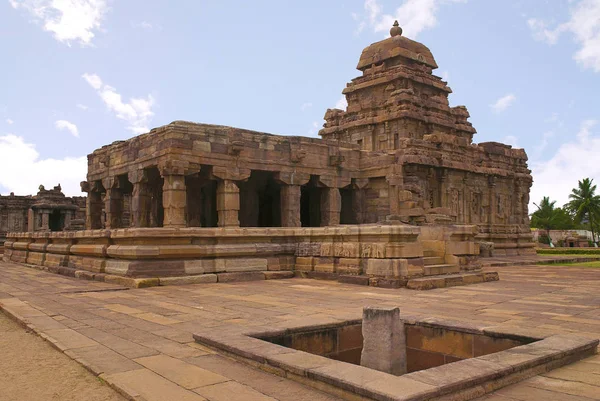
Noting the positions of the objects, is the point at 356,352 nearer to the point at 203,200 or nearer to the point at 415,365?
the point at 415,365

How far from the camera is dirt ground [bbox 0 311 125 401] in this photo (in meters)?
3.64

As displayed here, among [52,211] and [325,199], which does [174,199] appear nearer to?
[325,199]

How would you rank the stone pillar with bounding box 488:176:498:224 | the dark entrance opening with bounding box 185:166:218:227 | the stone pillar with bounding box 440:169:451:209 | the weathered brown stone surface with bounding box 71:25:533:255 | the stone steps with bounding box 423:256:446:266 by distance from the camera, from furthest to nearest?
the stone pillar with bounding box 488:176:498:224 → the stone pillar with bounding box 440:169:451:209 → the dark entrance opening with bounding box 185:166:218:227 → the weathered brown stone surface with bounding box 71:25:533:255 → the stone steps with bounding box 423:256:446:266

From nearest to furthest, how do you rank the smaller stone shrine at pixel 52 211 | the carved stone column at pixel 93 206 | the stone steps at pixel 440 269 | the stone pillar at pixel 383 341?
the stone pillar at pixel 383 341, the stone steps at pixel 440 269, the carved stone column at pixel 93 206, the smaller stone shrine at pixel 52 211

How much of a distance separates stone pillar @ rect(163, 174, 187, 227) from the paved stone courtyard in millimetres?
4977

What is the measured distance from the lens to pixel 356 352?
5840 millimetres

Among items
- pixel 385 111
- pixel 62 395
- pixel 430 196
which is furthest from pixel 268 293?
pixel 385 111

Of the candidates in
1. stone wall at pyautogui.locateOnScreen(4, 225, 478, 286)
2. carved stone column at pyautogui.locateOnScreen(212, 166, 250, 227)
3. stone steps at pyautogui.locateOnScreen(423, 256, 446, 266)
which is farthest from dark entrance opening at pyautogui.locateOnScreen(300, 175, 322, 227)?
stone steps at pyautogui.locateOnScreen(423, 256, 446, 266)

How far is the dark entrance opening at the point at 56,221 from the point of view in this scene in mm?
42866

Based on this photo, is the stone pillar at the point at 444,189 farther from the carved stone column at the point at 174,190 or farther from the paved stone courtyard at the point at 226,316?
the carved stone column at the point at 174,190

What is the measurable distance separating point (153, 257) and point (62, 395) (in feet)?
24.9

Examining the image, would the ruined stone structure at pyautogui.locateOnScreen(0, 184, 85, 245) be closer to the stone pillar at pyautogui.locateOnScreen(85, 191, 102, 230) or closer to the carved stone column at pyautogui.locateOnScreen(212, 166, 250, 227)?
the stone pillar at pyautogui.locateOnScreen(85, 191, 102, 230)

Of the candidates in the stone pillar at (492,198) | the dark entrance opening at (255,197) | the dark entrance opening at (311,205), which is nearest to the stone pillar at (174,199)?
the dark entrance opening at (255,197)

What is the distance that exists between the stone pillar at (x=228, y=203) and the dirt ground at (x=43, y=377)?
11963mm
